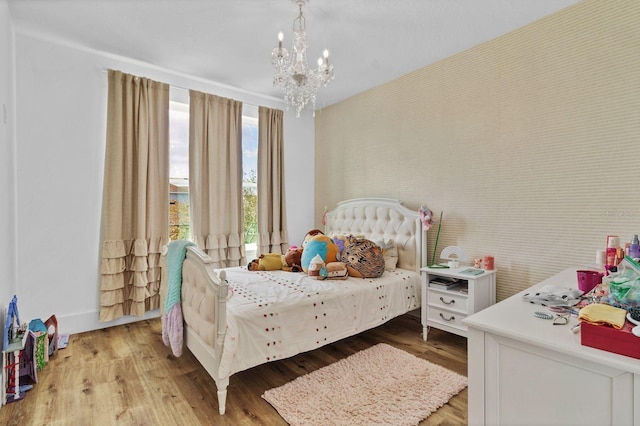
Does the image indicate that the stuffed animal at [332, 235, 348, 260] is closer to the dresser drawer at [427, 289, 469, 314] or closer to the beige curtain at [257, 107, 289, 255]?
the dresser drawer at [427, 289, 469, 314]

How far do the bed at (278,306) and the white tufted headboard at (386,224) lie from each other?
1 centimetres

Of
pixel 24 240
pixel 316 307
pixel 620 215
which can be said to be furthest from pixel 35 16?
pixel 620 215

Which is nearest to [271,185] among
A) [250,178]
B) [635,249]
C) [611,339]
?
[250,178]

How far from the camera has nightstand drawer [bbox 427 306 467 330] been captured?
2707 mm

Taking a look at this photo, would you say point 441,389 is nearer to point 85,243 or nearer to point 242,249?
point 242,249

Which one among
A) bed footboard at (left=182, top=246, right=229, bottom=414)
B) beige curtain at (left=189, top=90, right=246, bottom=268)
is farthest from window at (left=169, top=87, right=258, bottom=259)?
bed footboard at (left=182, top=246, right=229, bottom=414)

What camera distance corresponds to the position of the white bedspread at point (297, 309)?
203cm

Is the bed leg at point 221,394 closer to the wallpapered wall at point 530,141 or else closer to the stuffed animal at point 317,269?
the stuffed animal at point 317,269

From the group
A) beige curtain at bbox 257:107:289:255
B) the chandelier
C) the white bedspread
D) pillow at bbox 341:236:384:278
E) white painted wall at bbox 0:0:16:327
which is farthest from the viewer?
beige curtain at bbox 257:107:289:255

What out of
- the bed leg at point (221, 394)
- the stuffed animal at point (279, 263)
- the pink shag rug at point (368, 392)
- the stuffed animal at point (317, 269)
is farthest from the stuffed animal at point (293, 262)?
the bed leg at point (221, 394)

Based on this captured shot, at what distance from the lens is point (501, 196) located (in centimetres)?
283

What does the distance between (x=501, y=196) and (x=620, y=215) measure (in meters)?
0.80

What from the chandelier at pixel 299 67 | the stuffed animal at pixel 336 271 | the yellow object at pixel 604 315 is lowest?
the stuffed animal at pixel 336 271

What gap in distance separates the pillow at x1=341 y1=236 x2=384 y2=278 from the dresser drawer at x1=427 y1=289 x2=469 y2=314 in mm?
507
